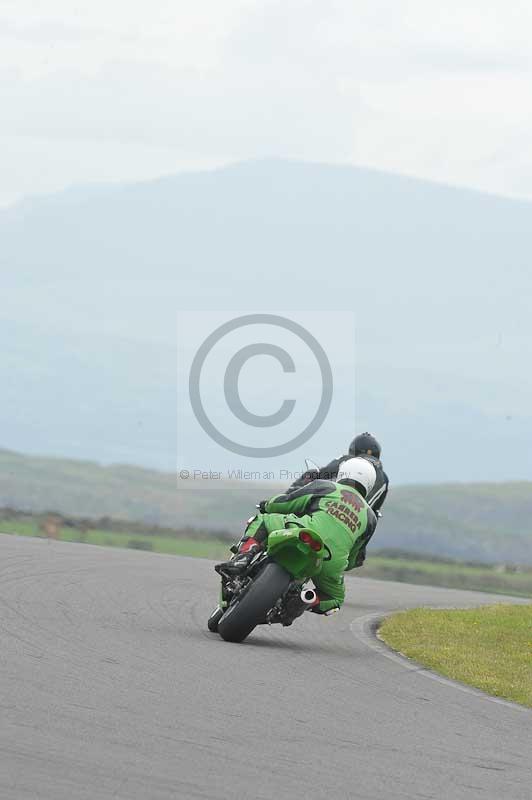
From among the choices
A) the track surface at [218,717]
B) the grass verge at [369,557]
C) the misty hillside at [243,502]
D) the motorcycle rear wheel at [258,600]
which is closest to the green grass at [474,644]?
the track surface at [218,717]

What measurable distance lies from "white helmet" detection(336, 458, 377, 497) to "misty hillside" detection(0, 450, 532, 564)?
34.6 meters

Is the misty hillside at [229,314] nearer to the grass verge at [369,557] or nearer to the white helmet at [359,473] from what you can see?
the grass verge at [369,557]

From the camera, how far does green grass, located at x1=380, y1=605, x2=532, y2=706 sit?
11.1 m

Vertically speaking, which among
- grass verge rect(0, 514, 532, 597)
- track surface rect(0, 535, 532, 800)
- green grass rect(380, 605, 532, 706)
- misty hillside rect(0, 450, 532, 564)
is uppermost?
track surface rect(0, 535, 532, 800)

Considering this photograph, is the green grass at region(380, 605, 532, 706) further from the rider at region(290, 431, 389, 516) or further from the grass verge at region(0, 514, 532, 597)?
the grass verge at region(0, 514, 532, 597)

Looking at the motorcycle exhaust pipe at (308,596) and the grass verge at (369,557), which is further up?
the motorcycle exhaust pipe at (308,596)

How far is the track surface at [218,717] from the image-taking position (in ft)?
20.7

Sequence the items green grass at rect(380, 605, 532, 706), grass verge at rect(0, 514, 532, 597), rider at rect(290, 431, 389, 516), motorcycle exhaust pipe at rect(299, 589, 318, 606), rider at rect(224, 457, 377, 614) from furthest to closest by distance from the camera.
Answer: grass verge at rect(0, 514, 532, 597) → rider at rect(290, 431, 389, 516) → rider at rect(224, 457, 377, 614) → motorcycle exhaust pipe at rect(299, 589, 318, 606) → green grass at rect(380, 605, 532, 706)

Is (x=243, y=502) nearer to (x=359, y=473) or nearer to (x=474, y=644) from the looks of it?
(x=474, y=644)

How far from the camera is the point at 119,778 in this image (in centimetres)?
608

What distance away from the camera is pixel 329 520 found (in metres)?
11.7

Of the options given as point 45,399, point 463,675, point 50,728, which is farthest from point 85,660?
point 45,399

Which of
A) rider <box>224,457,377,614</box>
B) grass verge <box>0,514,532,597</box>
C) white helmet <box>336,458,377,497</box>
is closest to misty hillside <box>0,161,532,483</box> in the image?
grass verge <box>0,514,532,597</box>

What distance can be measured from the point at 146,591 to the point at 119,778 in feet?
30.8
